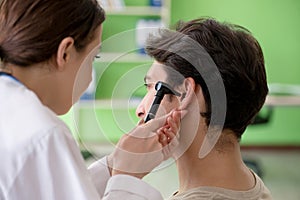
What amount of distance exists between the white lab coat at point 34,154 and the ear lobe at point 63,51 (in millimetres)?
94

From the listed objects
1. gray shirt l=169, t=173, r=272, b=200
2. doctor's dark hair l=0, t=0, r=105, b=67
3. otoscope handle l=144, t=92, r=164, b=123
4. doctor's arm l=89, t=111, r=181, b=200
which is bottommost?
gray shirt l=169, t=173, r=272, b=200

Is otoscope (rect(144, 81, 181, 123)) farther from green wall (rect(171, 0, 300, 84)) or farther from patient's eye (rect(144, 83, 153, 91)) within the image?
green wall (rect(171, 0, 300, 84))

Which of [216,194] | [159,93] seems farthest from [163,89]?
[216,194]

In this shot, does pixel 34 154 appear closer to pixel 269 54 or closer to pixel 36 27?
pixel 36 27

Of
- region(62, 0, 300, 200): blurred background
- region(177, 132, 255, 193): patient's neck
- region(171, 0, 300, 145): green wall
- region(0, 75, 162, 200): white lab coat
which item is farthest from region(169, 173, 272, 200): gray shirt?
region(171, 0, 300, 145): green wall

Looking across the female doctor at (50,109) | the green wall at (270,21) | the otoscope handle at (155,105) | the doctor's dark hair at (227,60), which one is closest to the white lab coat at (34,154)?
the female doctor at (50,109)

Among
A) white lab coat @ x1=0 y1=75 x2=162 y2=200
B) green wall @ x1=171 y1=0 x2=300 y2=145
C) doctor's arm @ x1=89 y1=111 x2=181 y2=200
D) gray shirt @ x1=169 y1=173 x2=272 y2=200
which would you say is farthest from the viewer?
green wall @ x1=171 y1=0 x2=300 y2=145

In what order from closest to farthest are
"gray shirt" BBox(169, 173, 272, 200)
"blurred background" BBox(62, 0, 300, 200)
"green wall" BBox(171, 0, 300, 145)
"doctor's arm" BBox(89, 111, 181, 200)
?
"doctor's arm" BBox(89, 111, 181, 200) < "gray shirt" BBox(169, 173, 272, 200) < "blurred background" BBox(62, 0, 300, 200) < "green wall" BBox(171, 0, 300, 145)

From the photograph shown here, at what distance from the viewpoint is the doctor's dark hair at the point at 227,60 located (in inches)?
47.4

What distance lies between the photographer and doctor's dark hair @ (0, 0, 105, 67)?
1015mm

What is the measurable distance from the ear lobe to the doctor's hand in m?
A: 0.21

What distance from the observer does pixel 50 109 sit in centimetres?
106

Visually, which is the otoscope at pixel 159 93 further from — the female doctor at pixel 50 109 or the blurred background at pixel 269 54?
the blurred background at pixel 269 54

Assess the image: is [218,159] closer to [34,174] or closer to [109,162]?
[109,162]
